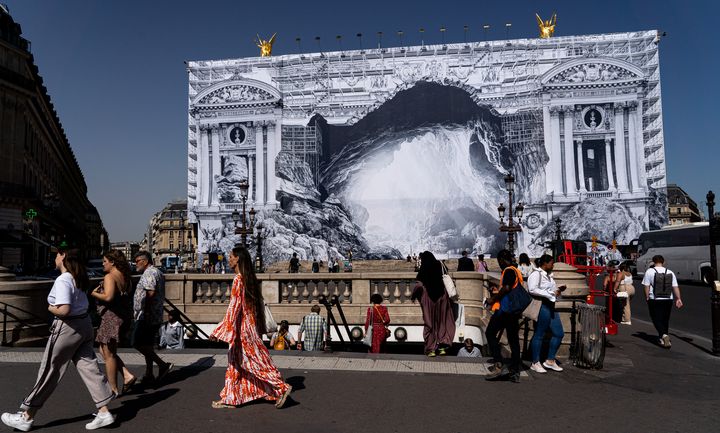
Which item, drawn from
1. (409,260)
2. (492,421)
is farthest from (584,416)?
(409,260)

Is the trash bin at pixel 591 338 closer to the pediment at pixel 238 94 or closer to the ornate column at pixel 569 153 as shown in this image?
the ornate column at pixel 569 153

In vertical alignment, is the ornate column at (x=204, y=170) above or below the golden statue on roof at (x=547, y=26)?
below

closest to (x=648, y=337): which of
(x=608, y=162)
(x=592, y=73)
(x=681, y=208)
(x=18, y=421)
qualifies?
(x=18, y=421)

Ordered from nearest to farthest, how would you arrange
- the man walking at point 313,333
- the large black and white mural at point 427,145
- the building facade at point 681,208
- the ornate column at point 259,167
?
the man walking at point 313,333 → the large black and white mural at point 427,145 → the ornate column at point 259,167 → the building facade at point 681,208

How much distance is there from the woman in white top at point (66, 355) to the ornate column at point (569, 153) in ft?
132

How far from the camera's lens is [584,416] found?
17.2 ft

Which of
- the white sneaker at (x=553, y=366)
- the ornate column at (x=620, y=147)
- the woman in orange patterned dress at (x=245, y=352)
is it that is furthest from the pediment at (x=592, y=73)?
the woman in orange patterned dress at (x=245, y=352)

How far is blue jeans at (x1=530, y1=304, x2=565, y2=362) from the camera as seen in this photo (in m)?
6.86

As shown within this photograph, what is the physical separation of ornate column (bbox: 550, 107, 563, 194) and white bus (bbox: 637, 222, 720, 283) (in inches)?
367

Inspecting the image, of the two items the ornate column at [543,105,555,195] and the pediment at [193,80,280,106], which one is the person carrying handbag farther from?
the pediment at [193,80,280,106]

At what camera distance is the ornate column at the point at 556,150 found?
41.7 m

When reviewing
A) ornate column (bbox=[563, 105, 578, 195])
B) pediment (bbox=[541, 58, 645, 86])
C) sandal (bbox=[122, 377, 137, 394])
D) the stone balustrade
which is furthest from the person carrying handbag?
pediment (bbox=[541, 58, 645, 86])

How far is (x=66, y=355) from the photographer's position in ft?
15.6

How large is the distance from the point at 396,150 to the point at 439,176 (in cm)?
395
